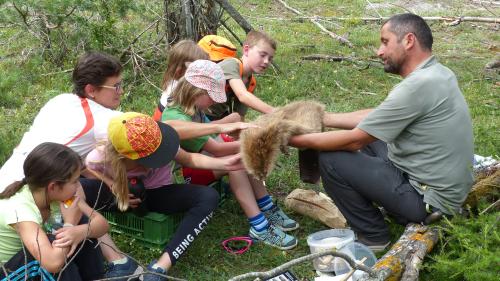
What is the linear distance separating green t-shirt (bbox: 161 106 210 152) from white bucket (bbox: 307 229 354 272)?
994mm

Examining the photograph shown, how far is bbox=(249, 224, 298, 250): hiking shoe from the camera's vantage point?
400 cm

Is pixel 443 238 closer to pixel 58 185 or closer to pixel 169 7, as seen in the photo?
pixel 58 185

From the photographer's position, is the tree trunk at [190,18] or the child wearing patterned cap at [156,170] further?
the tree trunk at [190,18]

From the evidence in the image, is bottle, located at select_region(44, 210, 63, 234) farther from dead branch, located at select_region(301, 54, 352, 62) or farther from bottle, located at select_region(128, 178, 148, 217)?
dead branch, located at select_region(301, 54, 352, 62)

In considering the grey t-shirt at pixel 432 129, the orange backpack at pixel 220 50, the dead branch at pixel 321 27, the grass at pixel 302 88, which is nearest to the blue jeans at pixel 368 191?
the grey t-shirt at pixel 432 129

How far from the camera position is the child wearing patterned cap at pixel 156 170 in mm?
3416

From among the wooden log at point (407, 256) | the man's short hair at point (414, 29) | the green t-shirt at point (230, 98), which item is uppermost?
the man's short hair at point (414, 29)

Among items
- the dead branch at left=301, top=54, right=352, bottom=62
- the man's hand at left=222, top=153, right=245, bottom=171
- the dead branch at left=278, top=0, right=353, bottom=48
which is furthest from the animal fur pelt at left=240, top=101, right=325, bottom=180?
the dead branch at left=278, top=0, right=353, bottom=48

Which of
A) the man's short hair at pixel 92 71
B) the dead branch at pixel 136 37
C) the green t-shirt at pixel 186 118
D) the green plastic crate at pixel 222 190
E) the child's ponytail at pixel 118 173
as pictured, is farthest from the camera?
the dead branch at pixel 136 37

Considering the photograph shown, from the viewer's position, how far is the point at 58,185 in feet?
9.82

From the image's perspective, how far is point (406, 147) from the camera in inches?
144

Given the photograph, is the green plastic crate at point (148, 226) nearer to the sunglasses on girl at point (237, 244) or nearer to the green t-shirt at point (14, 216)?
the sunglasses on girl at point (237, 244)

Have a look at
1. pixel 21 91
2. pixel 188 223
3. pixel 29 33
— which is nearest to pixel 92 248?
pixel 188 223

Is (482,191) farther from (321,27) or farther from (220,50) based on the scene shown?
(321,27)
